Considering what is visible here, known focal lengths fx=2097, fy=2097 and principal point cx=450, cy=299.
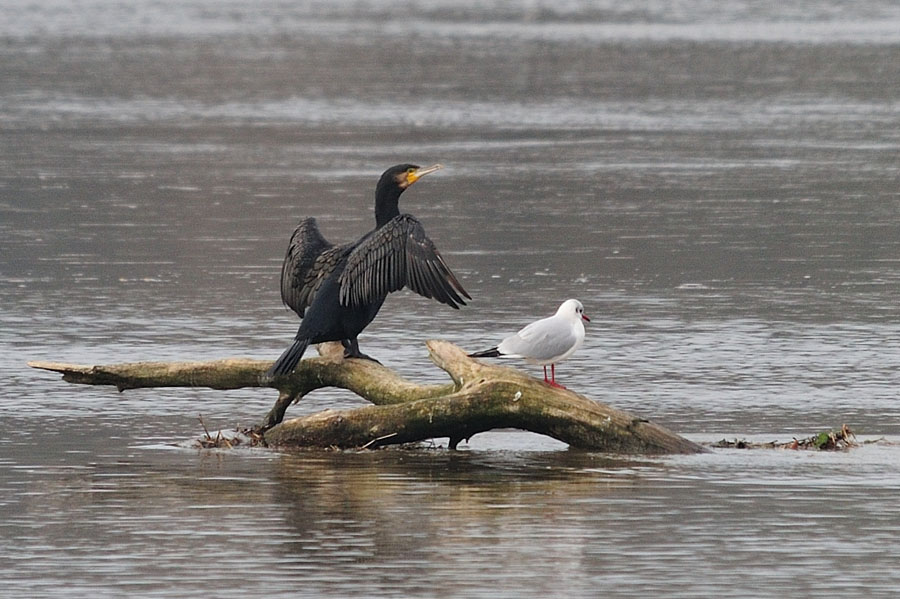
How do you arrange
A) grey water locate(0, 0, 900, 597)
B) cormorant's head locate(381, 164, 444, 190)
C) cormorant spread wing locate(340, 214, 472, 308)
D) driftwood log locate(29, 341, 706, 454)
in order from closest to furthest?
grey water locate(0, 0, 900, 597) → driftwood log locate(29, 341, 706, 454) → cormorant spread wing locate(340, 214, 472, 308) → cormorant's head locate(381, 164, 444, 190)

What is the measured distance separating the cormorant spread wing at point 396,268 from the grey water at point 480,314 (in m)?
0.92

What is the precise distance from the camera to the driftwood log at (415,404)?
11.3m

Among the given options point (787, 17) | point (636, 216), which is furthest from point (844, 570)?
point (787, 17)

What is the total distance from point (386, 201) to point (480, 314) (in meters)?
4.92

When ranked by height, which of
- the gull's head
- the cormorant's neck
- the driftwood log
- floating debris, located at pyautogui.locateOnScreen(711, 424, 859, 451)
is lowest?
floating debris, located at pyautogui.locateOnScreen(711, 424, 859, 451)

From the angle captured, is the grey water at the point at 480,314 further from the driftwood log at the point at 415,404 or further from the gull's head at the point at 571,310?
the gull's head at the point at 571,310

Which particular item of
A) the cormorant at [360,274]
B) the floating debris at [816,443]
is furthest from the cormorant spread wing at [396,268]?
the floating debris at [816,443]

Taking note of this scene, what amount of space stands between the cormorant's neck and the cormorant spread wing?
39cm

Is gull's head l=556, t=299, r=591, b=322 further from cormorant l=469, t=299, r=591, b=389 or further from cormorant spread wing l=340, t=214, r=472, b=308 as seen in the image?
cormorant spread wing l=340, t=214, r=472, b=308

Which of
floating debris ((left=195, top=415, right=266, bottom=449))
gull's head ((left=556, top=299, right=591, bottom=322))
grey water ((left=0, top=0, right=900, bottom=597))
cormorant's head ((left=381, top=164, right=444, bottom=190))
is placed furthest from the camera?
cormorant's head ((left=381, top=164, right=444, bottom=190))

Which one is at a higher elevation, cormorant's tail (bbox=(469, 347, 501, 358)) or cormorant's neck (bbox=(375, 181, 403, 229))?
cormorant's neck (bbox=(375, 181, 403, 229))

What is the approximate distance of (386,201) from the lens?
12.4m

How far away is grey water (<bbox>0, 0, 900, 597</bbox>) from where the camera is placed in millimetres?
9578

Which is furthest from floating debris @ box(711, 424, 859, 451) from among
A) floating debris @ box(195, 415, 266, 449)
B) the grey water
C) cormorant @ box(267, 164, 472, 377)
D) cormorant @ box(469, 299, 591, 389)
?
floating debris @ box(195, 415, 266, 449)
